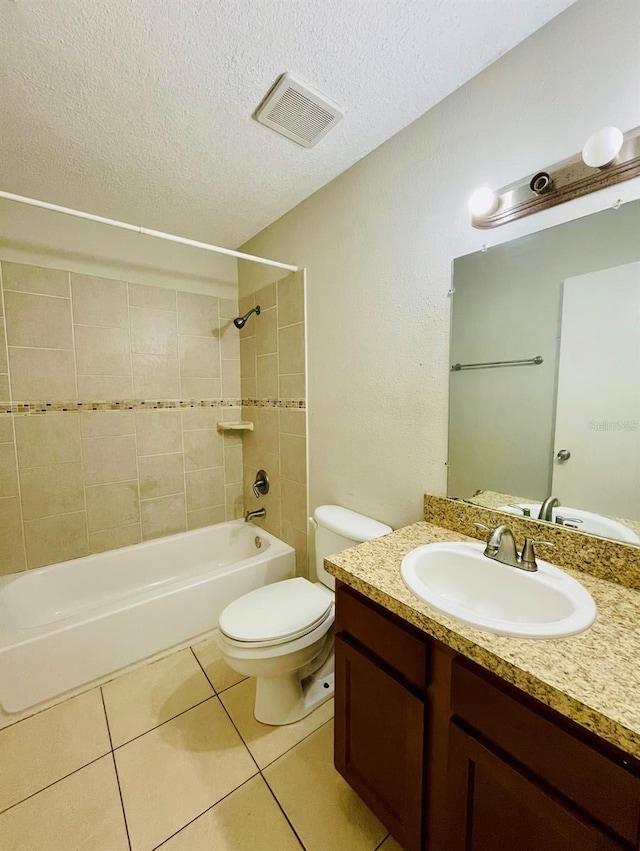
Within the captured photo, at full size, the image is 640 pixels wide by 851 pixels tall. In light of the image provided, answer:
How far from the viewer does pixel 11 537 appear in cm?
185

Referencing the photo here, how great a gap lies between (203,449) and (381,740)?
1.95 m

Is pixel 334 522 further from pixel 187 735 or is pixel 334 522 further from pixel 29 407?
pixel 29 407

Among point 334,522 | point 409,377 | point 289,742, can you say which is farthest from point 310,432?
point 289,742

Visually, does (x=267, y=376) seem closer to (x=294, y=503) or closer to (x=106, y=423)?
(x=294, y=503)

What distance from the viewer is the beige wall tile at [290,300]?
1.92 meters

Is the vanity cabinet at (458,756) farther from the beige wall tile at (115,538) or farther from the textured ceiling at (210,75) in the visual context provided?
the beige wall tile at (115,538)

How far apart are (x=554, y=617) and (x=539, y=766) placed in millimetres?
333

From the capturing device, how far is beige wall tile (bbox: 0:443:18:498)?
1810mm

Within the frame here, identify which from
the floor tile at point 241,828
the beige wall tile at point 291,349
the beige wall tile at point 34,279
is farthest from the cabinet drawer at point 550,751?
the beige wall tile at point 34,279

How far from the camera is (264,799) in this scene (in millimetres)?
1121

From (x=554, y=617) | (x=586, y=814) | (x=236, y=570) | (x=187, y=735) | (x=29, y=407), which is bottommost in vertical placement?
(x=187, y=735)

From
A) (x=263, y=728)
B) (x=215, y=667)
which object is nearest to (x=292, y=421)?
(x=215, y=667)

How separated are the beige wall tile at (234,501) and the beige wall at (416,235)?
34.9 inches

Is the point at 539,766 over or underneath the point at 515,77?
underneath
